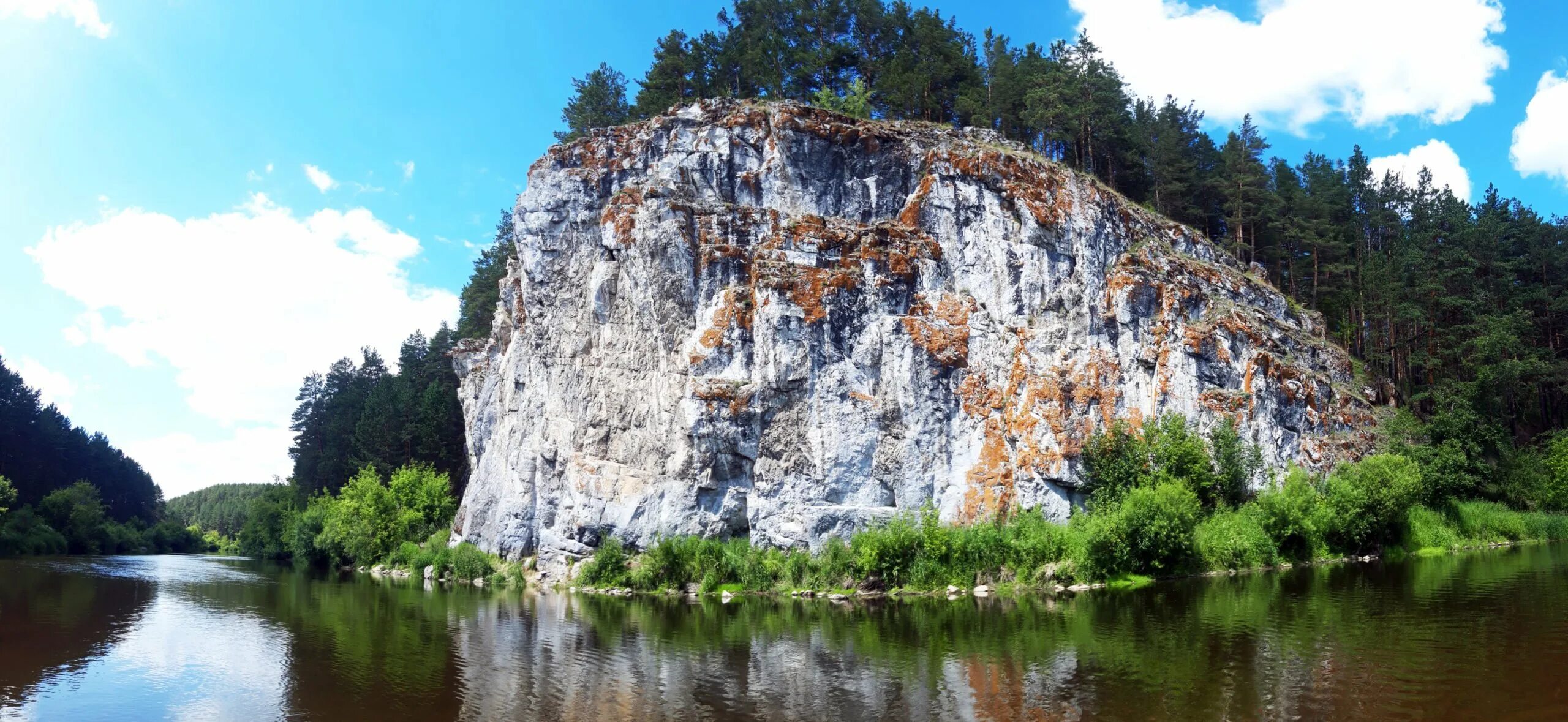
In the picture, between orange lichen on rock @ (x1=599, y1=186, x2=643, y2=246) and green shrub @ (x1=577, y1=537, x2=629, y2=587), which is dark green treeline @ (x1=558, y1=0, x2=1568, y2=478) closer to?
orange lichen on rock @ (x1=599, y1=186, x2=643, y2=246)

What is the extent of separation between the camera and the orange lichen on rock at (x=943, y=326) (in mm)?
44250

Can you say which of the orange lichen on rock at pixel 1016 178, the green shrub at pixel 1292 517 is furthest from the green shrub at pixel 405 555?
the green shrub at pixel 1292 517

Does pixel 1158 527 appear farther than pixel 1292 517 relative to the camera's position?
No

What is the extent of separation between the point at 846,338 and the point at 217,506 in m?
170

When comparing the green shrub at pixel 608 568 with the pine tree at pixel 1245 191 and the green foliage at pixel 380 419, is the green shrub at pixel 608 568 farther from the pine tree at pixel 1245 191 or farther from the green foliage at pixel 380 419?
the pine tree at pixel 1245 191

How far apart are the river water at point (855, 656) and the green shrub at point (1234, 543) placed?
5.66 feet

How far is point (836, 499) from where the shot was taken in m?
42.2

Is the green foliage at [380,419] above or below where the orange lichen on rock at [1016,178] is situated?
Answer: below

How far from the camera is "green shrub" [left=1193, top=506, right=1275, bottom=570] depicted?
38250mm

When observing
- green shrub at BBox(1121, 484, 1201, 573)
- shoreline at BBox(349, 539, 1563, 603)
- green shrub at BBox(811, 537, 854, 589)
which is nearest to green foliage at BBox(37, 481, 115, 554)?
shoreline at BBox(349, 539, 1563, 603)

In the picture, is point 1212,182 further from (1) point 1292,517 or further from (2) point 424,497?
(2) point 424,497

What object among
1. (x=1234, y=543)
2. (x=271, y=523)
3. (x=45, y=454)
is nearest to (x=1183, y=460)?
(x=1234, y=543)

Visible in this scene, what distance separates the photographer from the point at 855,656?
23203mm

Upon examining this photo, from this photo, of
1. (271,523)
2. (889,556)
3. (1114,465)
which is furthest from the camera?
(271,523)
